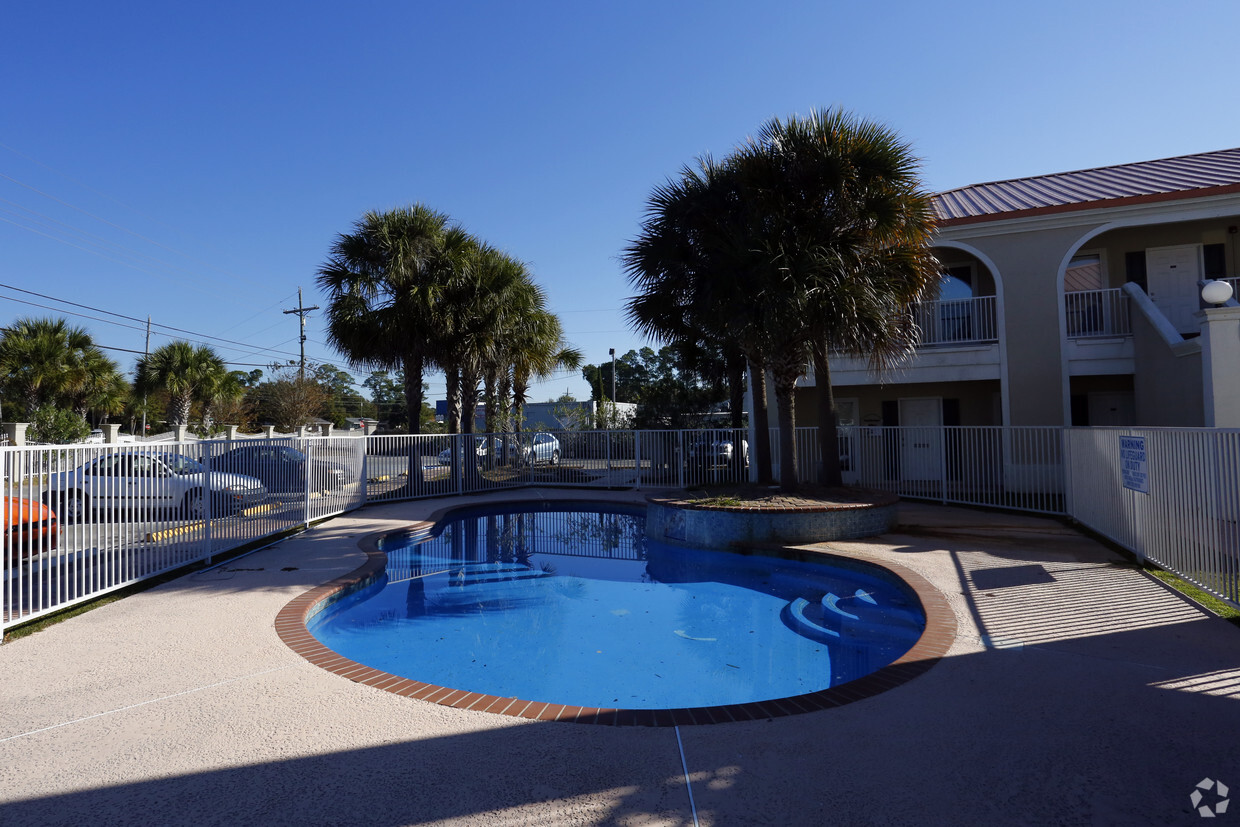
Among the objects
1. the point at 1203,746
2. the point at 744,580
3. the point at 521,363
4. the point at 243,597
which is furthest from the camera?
the point at 521,363

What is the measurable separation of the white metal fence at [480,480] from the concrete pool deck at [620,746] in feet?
3.48

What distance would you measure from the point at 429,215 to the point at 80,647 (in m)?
14.0

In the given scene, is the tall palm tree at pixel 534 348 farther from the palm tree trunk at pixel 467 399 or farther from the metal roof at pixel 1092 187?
the metal roof at pixel 1092 187

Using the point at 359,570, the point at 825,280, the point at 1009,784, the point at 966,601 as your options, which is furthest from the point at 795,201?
the point at 1009,784

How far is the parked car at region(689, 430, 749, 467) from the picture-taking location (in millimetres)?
16422

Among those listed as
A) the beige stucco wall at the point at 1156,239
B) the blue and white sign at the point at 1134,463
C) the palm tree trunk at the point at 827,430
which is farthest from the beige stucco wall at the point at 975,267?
the blue and white sign at the point at 1134,463

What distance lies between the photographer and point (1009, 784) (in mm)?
3082

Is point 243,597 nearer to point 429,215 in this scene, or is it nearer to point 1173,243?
point 429,215

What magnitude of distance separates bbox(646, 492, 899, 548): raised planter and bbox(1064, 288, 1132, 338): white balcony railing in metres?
7.71

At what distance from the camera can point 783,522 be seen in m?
9.66

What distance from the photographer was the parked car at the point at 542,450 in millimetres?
18391

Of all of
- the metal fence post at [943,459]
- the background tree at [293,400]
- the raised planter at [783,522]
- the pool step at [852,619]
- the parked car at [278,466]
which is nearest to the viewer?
the pool step at [852,619]

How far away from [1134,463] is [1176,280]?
10603mm

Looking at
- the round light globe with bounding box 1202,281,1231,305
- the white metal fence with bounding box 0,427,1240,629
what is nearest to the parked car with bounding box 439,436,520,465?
the white metal fence with bounding box 0,427,1240,629
